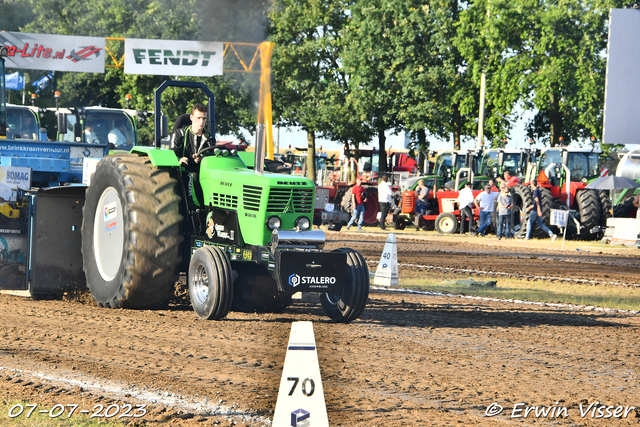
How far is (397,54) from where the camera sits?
38.3 meters

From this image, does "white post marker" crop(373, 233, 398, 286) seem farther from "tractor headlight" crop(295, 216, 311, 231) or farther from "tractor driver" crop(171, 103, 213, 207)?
"tractor headlight" crop(295, 216, 311, 231)

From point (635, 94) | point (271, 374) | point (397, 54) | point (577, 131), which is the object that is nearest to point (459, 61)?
point (397, 54)

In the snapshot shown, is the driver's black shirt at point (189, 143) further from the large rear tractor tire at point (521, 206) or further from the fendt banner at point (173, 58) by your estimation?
the fendt banner at point (173, 58)

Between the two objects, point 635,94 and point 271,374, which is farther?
point 635,94

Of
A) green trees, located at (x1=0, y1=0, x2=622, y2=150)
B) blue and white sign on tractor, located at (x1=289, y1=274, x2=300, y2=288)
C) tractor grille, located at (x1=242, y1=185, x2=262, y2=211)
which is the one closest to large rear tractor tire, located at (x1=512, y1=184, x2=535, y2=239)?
green trees, located at (x1=0, y1=0, x2=622, y2=150)

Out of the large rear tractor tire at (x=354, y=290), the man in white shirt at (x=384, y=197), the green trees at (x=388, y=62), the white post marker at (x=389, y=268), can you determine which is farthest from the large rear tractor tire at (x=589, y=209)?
the large rear tractor tire at (x=354, y=290)

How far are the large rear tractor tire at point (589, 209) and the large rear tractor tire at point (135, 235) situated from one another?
1693 cm

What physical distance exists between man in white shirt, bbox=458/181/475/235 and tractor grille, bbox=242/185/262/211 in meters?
17.6

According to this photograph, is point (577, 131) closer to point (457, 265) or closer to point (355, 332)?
point (457, 265)

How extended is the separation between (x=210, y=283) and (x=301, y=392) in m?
4.17

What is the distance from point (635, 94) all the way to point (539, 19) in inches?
469

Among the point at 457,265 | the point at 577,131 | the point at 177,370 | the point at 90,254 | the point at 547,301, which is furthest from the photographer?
the point at 577,131

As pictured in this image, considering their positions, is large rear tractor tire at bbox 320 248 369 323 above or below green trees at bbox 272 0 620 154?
below

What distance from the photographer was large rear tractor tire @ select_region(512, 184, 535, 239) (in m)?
23.2
